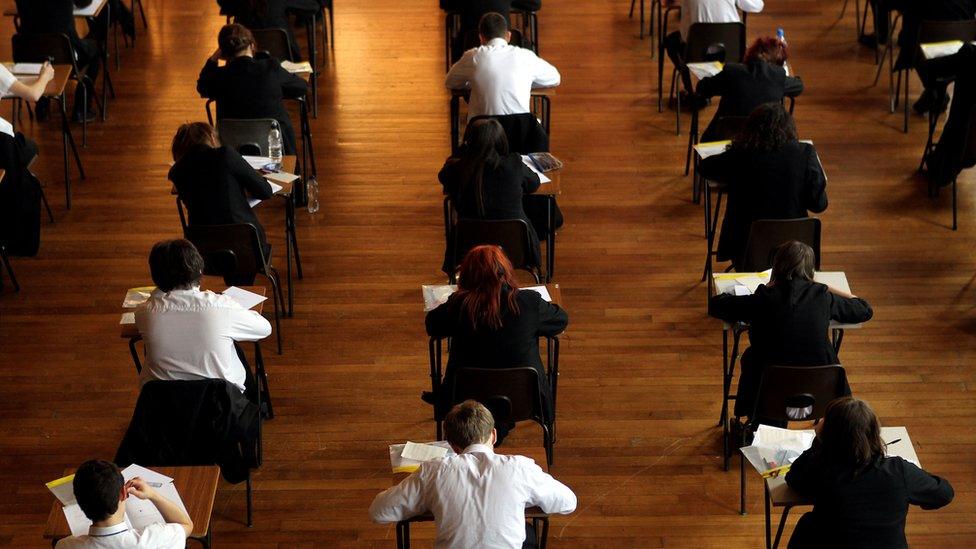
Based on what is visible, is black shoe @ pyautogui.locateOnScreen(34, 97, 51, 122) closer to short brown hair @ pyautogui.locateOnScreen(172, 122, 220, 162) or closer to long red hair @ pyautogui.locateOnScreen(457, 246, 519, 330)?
short brown hair @ pyautogui.locateOnScreen(172, 122, 220, 162)

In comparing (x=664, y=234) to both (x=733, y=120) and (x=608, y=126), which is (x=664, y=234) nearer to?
(x=733, y=120)

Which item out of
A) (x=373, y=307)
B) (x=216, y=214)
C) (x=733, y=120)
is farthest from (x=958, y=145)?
(x=216, y=214)

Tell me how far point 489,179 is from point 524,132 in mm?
934

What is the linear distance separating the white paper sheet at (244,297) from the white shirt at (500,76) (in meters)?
2.27

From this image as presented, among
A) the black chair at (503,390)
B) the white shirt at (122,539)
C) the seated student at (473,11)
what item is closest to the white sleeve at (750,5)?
the seated student at (473,11)

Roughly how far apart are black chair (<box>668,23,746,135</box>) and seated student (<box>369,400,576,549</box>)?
4.56 meters

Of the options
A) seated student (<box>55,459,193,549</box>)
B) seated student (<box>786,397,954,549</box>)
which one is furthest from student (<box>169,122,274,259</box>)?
seated student (<box>786,397,954,549</box>)

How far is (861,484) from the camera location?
155 inches

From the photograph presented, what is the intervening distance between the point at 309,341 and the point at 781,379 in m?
2.74

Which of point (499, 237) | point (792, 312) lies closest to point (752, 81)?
point (499, 237)

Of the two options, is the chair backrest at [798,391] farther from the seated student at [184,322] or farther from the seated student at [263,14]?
the seated student at [263,14]

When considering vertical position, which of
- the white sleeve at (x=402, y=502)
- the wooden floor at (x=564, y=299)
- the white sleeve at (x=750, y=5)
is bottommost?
the wooden floor at (x=564, y=299)

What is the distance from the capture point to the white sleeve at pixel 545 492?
154 inches

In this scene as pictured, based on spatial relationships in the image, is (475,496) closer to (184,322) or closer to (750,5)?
(184,322)
